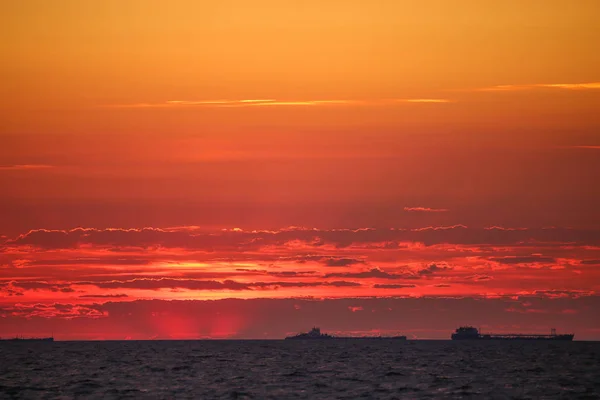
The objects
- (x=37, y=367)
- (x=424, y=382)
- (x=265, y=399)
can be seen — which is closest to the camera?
(x=265, y=399)

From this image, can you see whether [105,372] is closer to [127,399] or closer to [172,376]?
[172,376]

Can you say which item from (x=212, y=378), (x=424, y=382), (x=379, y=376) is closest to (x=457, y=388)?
(x=424, y=382)

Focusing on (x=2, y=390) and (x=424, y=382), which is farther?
(x=424, y=382)

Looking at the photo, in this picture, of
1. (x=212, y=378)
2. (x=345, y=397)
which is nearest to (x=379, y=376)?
(x=212, y=378)

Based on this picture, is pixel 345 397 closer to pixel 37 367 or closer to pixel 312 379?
pixel 312 379

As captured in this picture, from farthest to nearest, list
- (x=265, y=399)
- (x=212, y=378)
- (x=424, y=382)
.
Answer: (x=212, y=378) < (x=424, y=382) < (x=265, y=399)

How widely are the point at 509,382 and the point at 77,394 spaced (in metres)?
60.0

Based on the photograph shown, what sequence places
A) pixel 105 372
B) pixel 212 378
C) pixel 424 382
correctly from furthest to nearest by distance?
pixel 105 372
pixel 212 378
pixel 424 382

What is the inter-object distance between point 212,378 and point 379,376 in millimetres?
25360

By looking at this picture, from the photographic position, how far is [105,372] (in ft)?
571

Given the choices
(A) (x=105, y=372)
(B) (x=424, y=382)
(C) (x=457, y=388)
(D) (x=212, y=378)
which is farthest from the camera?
(A) (x=105, y=372)

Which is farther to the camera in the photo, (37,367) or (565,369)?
(37,367)

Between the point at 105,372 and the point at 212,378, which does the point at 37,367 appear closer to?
the point at 105,372

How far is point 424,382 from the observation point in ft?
469
